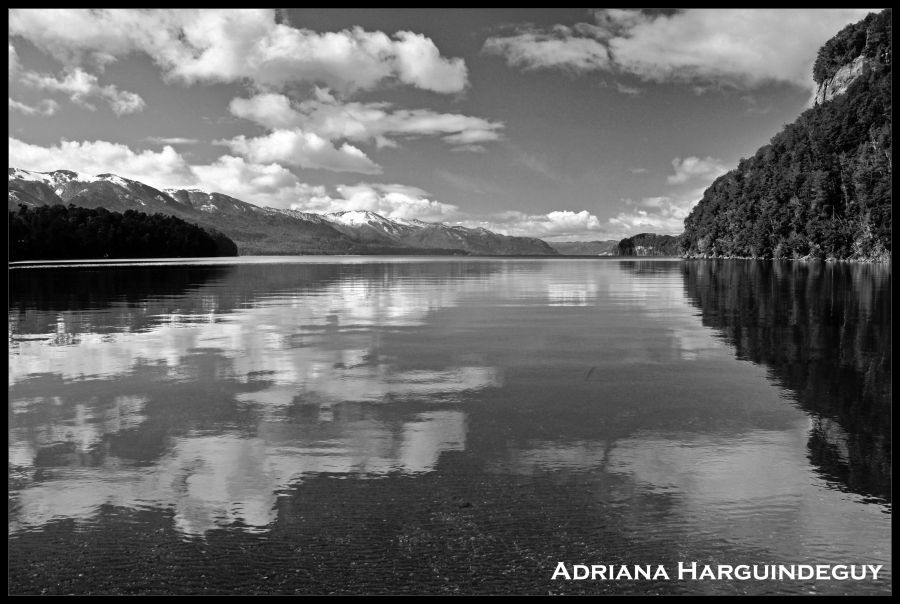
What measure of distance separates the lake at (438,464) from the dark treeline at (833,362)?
9 centimetres

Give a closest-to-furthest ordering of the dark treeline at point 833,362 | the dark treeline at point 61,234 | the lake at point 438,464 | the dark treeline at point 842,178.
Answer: the lake at point 438,464
the dark treeline at point 833,362
the dark treeline at point 842,178
the dark treeline at point 61,234

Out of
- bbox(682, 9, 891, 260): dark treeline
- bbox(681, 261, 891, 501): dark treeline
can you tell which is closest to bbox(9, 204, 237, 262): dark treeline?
bbox(681, 261, 891, 501): dark treeline

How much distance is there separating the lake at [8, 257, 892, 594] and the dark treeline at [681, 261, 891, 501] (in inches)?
3.7

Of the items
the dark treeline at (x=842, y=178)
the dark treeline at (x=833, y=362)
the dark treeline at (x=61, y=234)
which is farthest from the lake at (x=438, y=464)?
the dark treeline at (x=61, y=234)

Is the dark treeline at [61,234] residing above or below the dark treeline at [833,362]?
above

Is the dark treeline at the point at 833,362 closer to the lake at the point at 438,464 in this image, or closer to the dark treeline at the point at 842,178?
the lake at the point at 438,464

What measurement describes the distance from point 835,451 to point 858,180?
16289 centimetres

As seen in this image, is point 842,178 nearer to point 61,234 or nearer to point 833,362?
point 833,362

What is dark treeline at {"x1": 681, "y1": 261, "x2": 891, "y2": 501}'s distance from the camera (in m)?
10.2

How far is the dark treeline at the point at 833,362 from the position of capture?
10.2 meters

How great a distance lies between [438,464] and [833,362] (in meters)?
14.1

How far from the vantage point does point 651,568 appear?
6.85m

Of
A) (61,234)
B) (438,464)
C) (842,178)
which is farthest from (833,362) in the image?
(61,234)
